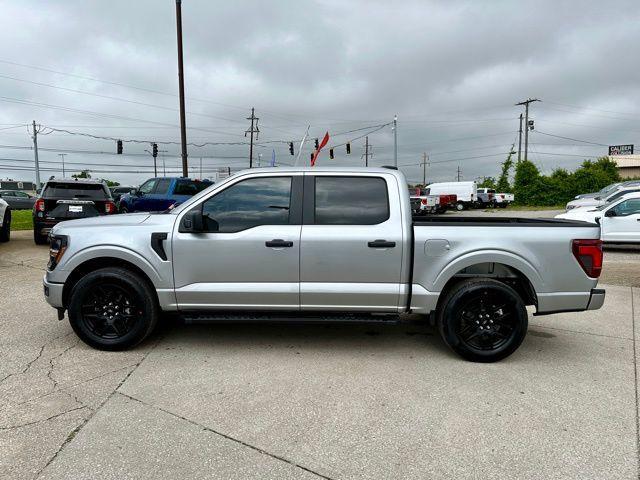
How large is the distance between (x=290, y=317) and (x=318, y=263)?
0.60m

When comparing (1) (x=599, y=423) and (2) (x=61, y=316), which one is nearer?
(1) (x=599, y=423)

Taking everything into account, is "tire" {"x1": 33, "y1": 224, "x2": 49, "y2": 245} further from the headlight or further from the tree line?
the tree line

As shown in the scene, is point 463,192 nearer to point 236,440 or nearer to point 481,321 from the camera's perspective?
point 481,321

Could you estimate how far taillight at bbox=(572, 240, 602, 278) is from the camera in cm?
400

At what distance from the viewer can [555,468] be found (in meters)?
2.60

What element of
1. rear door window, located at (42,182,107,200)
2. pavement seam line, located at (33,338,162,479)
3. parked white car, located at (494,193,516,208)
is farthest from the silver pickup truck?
parked white car, located at (494,193,516,208)

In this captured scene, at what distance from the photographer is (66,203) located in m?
10.4

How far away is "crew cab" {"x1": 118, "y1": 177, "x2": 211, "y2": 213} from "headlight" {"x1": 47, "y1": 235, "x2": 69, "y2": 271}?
27.1 ft

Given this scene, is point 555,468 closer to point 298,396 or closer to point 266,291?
point 298,396

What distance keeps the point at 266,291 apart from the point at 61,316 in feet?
6.88

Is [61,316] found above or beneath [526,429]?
above

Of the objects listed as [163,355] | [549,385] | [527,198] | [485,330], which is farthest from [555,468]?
[527,198]

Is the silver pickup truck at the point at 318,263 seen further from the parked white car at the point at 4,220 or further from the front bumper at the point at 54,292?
the parked white car at the point at 4,220

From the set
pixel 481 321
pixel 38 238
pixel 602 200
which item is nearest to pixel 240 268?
pixel 481 321
